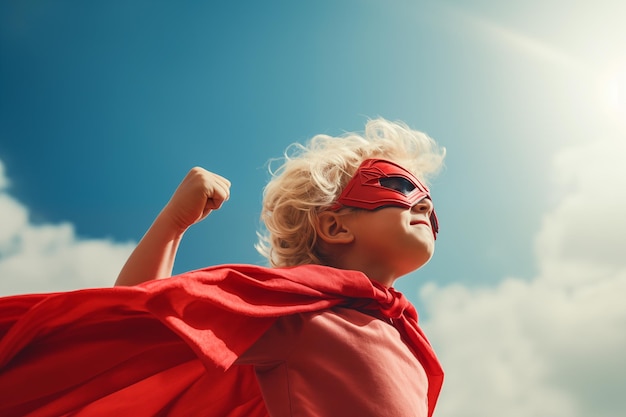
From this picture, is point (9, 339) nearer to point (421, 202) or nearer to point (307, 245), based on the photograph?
point (307, 245)

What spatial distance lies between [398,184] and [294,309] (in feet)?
3.40

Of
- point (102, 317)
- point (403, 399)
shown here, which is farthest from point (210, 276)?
point (403, 399)

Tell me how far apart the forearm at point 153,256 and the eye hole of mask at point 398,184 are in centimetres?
107

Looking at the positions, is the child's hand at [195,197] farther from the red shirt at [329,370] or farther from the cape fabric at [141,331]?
the red shirt at [329,370]

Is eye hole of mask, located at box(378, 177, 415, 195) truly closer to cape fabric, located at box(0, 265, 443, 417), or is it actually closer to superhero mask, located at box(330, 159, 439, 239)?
superhero mask, located at box(330, 159, 439, 239)

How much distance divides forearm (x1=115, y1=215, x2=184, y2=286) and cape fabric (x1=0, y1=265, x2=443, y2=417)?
0.43 meters

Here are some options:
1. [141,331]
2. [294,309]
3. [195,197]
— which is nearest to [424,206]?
[294,309]

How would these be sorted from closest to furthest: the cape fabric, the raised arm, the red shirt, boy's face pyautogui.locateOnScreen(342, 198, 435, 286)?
the cape fabric, the red shirt, the raised arm, boy's face pyautogui.locateOnScreen(342, 198, 435, 286)

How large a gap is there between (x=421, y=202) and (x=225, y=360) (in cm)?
151

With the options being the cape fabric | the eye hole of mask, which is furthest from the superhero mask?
the cape fabric

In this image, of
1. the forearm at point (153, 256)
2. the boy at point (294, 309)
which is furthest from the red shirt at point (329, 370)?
the forearm at point (153, 256)

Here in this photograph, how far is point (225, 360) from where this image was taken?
5.73 feet

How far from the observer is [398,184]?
281cm

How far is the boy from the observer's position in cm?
185
